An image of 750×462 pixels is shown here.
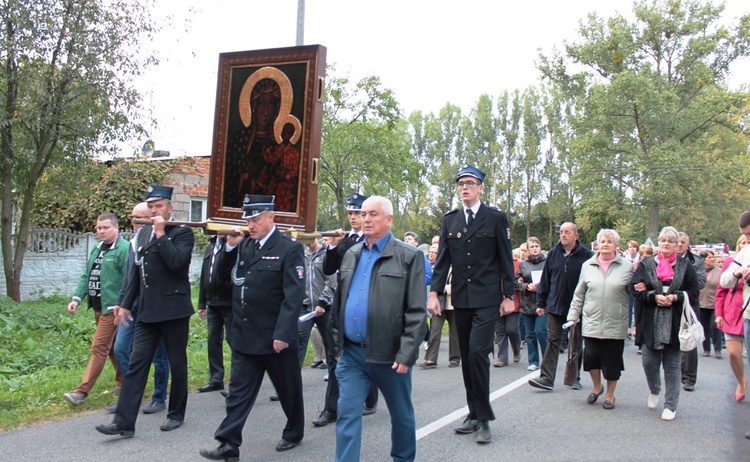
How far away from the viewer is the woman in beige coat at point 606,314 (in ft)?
23.0

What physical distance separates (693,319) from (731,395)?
1982 millimetres

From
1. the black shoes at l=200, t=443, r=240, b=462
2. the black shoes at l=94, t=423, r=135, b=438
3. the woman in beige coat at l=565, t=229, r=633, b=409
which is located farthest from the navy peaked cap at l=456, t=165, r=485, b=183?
the black shoes at l=94, t=423, r=135, b=438

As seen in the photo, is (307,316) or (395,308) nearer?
(395,308)

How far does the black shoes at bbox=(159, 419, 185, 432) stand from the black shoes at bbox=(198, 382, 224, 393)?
1569mm

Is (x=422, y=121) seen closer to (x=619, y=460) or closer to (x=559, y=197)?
(x=559, y=197)

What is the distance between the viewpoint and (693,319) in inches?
267

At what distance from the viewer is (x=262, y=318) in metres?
5.19

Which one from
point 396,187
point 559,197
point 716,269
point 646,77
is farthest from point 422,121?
point 716,269

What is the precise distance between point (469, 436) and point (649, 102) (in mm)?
38341

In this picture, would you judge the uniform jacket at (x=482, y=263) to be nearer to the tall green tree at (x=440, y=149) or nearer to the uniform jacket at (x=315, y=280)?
the uniform jacket at (x=315, y=280)

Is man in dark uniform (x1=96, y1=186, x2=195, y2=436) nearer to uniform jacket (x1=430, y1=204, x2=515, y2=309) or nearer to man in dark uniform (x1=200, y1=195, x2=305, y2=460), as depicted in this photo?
man in dark uniform (x1=200, y1=195, x2=305, y2=460)

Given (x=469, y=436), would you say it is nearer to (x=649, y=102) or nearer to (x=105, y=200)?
(x=105, y=200)

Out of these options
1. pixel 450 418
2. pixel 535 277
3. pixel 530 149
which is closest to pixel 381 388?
pixel 450 418

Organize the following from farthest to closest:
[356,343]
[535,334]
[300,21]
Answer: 1. [300,21]
2. [535,334]
3. [356,343]
